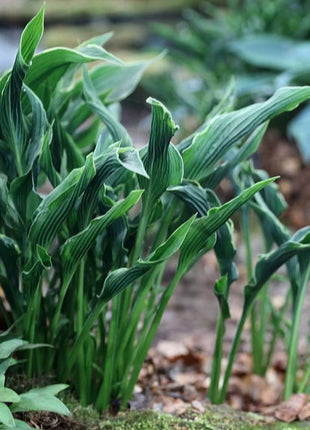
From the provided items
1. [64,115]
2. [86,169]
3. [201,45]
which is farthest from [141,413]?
[201,45]

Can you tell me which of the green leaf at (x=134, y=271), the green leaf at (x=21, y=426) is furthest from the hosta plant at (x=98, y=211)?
the green leaf at (x=21, y=426)

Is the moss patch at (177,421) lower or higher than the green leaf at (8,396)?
lower

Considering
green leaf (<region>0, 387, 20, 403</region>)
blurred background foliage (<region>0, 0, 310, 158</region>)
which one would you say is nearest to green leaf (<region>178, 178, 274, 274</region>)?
green leaf (<region>0, 387, 20, 403</region>)

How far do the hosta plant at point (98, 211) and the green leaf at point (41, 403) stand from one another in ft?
0.54

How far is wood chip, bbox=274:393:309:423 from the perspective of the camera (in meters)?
1.66

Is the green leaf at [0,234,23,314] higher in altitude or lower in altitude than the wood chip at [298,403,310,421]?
higher

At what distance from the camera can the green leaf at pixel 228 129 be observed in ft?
4.67

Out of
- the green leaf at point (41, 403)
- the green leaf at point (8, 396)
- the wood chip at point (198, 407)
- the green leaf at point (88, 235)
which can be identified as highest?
the green leaf at point (88, 235)

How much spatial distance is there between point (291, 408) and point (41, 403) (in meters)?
0.68

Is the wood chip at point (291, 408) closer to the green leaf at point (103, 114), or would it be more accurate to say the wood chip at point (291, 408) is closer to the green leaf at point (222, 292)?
the green leaf at point (222, 292)

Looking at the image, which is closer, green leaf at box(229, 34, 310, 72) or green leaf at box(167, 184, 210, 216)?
green leaf at box(167, 184, 210, 216)

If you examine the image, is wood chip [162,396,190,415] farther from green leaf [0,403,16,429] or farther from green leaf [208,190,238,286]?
green leaf [0,403,16,429]

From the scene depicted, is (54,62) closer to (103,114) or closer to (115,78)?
(103,114)

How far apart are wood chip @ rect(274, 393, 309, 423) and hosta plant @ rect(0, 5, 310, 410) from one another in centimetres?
15
